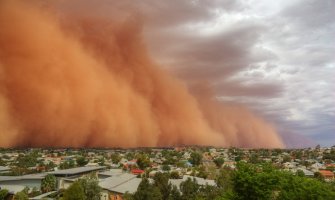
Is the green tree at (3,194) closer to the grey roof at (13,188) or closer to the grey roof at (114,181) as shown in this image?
the grey roof at (13,188)

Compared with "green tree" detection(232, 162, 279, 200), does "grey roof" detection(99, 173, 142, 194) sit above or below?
below

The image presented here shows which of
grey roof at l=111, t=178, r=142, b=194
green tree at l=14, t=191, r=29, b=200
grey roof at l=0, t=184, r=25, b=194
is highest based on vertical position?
grey roof at l=111, t=178, r=142, b=194

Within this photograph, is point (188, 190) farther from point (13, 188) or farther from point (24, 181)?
point (24, 181)

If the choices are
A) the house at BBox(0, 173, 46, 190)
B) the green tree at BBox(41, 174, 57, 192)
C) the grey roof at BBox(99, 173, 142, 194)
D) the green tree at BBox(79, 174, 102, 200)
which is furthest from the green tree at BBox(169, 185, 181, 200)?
the house at BBox(0, 173, 46, 190)

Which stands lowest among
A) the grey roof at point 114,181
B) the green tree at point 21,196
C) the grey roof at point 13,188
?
the green tree at point 21,196

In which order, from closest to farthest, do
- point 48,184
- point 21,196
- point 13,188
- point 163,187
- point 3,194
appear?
point 163,187 < point 21,196 < point 3,194 < point 48,184 < point 13,188

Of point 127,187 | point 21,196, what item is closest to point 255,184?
point 127,187

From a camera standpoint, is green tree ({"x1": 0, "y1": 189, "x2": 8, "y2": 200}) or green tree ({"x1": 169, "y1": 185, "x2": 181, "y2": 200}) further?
green tree ({"x1": 0, "y1": 189, "x2": 8, "y2": 200})

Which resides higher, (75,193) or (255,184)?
(255,184)


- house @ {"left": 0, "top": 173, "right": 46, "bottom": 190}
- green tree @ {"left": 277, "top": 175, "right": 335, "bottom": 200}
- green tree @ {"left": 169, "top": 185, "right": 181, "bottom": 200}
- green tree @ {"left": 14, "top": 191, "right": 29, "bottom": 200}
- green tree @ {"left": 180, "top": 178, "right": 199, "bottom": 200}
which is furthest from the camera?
house @ {"left": 0, "top": 173, "right": 46, "bottom": 190}

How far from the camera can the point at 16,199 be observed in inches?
1091

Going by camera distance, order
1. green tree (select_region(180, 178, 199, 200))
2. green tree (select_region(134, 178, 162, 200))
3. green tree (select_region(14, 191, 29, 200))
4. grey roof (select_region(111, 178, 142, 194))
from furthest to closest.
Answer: grey roof (select_region(111, 178, 142, 194)) → green tree (select_region(14, 191, 29, 200)) → green tree (select_region(180, 178, 199, 200)) → green tree (select_region(134, 178, 162, 200))

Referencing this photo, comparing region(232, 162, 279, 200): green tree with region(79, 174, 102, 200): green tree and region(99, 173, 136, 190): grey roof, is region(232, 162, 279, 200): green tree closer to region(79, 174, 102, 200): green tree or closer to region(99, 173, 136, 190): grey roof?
region(79, 174, 102, 200): green tree

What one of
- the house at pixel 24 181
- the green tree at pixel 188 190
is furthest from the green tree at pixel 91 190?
the house at pixel 24 181
